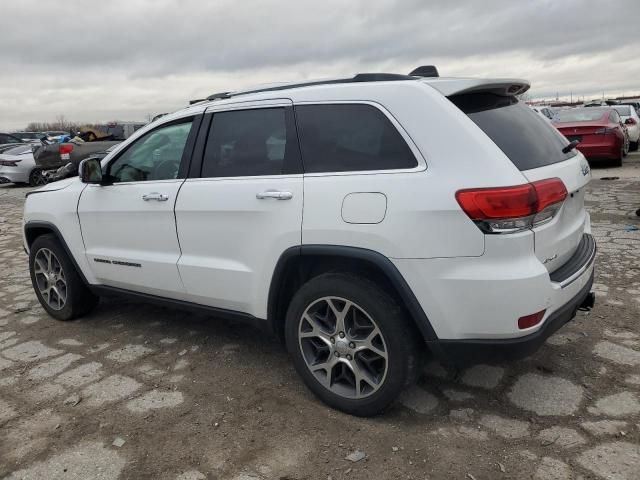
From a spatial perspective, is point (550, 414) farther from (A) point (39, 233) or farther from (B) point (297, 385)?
(A) point (39, 233)

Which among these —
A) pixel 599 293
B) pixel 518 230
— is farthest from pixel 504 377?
pixel 599 293

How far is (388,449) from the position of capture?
2.69 m

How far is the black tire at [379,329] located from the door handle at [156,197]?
1227mm

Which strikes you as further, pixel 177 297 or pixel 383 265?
pixel 177 297

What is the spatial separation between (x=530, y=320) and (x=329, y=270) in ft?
3.49

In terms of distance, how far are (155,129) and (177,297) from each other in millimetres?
1226

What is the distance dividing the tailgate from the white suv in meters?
0.01

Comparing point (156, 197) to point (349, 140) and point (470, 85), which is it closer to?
point (349, 140)

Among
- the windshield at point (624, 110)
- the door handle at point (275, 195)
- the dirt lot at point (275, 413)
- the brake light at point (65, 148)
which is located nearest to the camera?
the dirt lot at point (275, 413)

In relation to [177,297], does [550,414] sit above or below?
below

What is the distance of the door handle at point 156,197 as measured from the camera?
365 centimetres

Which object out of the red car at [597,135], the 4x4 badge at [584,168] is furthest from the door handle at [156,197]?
the red car at [597,135]

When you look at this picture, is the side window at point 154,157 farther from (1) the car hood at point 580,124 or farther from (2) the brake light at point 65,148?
(2) the brake light at point 65,148

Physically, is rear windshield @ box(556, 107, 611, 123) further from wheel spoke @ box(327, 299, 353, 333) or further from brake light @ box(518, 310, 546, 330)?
wheel spoke @ box(327, 299, 353, 333)
